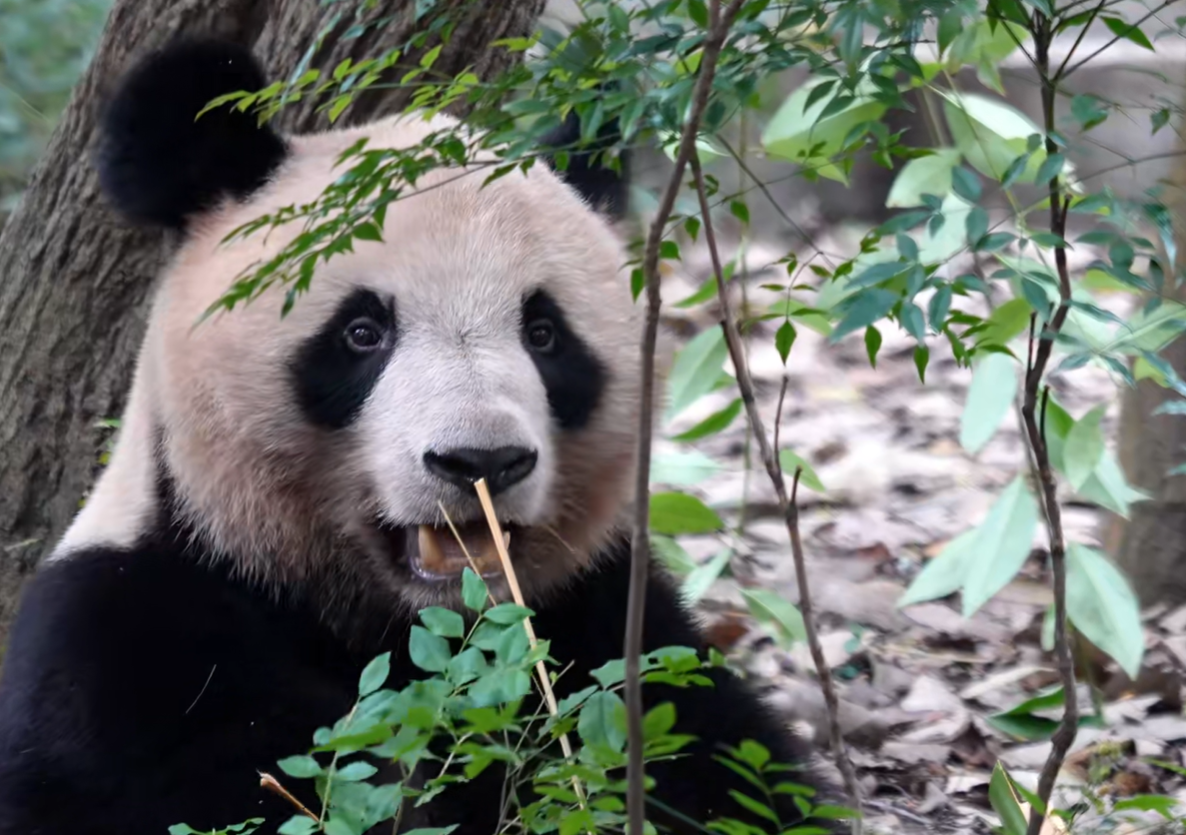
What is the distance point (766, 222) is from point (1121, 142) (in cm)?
227

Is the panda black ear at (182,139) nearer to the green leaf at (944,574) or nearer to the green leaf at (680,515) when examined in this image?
the green leaf at (680,515)

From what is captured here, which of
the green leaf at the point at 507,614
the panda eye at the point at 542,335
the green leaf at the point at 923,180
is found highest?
the green leaf at the point at 923,180

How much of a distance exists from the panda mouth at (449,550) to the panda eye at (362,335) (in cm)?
32

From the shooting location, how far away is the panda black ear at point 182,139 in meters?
2.66

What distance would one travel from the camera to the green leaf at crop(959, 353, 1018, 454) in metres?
3.54

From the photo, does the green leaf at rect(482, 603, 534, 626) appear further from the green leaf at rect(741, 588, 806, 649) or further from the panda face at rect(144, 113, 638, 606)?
the green leaf at rect(741, 588, 806, 649)

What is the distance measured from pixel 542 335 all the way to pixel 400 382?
34 centimetres

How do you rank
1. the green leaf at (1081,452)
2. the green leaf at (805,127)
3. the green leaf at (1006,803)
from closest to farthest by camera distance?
1. the green leaf at (1006,803)
2. the green leaf at (805,127)
3. the green leaf at (1081,452)

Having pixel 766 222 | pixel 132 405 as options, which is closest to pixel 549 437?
pixel 132 405

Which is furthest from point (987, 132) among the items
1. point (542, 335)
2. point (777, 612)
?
point (542, 335)

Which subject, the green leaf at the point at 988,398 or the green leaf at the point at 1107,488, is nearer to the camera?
the green leaf at the point at 1107,488

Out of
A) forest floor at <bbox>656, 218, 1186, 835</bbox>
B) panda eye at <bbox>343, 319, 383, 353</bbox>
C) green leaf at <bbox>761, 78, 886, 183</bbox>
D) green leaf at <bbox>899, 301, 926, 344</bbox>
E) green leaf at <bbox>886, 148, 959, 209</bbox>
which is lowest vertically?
forest floor at <bbox>656, 218, 1186, 835</bbox>

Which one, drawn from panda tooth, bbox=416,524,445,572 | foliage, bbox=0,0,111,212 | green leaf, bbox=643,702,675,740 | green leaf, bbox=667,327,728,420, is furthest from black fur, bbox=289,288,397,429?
foliage, bbox=0,0,111,212

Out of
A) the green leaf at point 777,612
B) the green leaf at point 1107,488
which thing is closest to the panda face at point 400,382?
the green leaf at point 777,612
